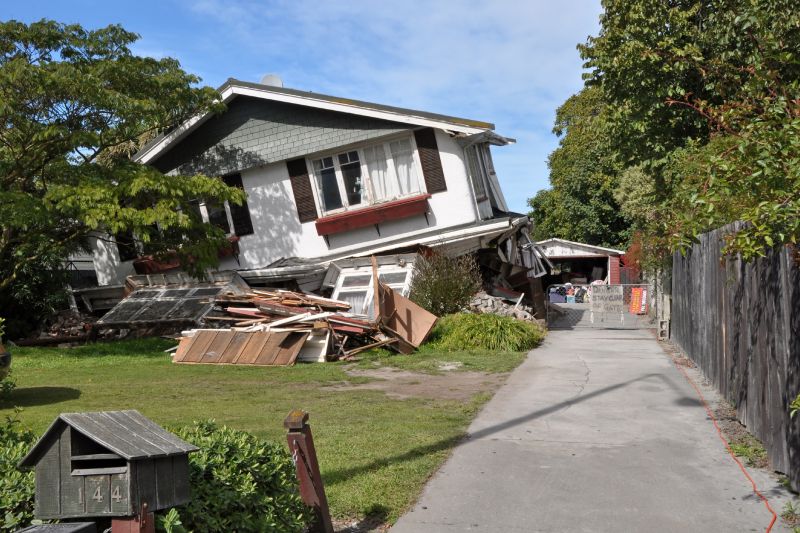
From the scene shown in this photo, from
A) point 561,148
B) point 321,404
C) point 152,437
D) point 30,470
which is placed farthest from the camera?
point 561,148

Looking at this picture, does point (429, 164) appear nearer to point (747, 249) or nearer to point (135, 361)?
point (135, 361)

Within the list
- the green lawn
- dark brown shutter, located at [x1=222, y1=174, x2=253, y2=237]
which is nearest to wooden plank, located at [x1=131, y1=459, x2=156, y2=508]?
the green lawn

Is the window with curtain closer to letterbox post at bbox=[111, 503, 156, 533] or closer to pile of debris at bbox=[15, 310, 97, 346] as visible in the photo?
pile of debris at bbox=[15, 310, 97, 346]

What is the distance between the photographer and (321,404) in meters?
10.9

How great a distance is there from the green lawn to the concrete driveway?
35cm

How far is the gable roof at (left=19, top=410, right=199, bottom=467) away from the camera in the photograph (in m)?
3.78

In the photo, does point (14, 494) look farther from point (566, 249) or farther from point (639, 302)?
point (566, 249)

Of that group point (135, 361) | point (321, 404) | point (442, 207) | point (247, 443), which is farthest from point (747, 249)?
point (442, 207)

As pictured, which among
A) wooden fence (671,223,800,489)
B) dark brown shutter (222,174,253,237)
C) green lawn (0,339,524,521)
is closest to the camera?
wooden fence (671,223,800,489)

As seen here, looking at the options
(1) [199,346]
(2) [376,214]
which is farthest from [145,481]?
(2) [376,214]

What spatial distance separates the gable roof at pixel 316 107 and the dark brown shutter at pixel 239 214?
6.07 ft

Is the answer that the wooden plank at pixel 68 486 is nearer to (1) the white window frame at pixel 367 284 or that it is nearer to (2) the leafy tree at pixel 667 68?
(2) the leafy tree at pixel 667 68

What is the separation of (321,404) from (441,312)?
8439 mm

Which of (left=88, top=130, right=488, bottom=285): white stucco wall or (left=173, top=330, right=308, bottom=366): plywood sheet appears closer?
(left=173, top=330, right=308, bottom=366): plywood sheet
